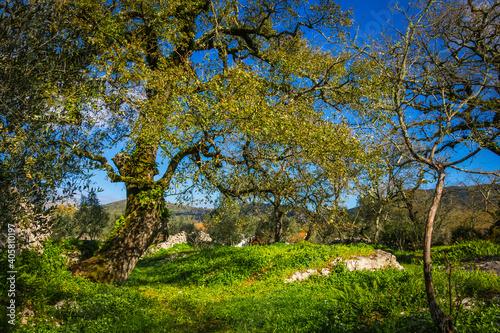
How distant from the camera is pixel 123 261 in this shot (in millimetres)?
9766

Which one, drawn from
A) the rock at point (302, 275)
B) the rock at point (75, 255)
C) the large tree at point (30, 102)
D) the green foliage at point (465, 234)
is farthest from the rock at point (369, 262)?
the green foliage at point (465, 234)

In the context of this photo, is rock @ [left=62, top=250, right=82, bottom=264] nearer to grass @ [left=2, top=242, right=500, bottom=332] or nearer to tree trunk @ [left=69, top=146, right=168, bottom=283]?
tree trunk @ [left=69, top=146, right=168, bottom=283]

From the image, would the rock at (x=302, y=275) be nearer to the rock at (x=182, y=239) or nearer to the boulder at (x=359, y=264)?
the boulder at (x=359, y=264)

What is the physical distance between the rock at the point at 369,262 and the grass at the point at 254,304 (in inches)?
25.5

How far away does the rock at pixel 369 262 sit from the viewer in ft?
36.3

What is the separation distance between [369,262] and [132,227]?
10525 millimetres

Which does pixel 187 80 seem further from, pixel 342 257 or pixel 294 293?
pixel 342 257

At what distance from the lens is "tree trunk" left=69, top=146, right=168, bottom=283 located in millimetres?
9281

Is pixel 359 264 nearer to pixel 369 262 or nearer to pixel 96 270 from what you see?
pixel 369 262

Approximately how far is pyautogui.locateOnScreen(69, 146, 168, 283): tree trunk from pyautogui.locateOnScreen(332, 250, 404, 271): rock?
27.1 feet

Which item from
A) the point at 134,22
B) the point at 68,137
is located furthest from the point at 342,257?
the point at 134,22

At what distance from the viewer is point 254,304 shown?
7.89 metres

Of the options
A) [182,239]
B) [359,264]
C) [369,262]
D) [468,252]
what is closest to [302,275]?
[359,264]

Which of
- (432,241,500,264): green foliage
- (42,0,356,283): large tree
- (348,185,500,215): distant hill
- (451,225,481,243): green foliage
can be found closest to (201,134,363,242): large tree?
(42,0,356,283): large tree
